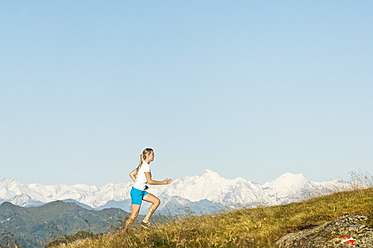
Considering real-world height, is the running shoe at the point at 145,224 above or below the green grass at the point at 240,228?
above

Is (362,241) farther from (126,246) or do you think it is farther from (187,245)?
(126,246)

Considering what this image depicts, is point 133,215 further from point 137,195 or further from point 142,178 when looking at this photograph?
point 142,178

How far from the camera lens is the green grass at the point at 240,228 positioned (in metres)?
9.27

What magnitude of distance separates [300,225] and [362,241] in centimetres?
252

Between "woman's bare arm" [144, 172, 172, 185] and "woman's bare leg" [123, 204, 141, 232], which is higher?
"woman's bare arm" [144, 172, 172, 185]

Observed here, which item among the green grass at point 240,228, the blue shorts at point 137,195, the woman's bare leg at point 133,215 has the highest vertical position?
the blue shorts at point 137,195

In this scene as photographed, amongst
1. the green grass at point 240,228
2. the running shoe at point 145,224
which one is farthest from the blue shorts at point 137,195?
the green grass at point 240,228

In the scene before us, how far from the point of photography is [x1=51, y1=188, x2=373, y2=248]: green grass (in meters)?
9.27

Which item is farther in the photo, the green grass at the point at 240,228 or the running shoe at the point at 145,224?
the running shoe at the point at 145,224

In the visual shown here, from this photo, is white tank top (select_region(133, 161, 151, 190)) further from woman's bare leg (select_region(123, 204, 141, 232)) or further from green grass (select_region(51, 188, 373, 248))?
green grass (select_region(51, 188, 373, 248))

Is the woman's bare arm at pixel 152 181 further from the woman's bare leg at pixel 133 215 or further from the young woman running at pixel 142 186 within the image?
the woman's bare leg at pixel 133 215

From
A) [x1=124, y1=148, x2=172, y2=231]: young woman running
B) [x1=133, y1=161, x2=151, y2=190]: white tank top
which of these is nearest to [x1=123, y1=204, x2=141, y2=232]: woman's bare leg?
[x1=124, y1=148, x2=172, y2=231]: young woman running

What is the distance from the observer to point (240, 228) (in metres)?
11.7

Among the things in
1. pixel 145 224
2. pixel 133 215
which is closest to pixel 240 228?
pixel 145 224
